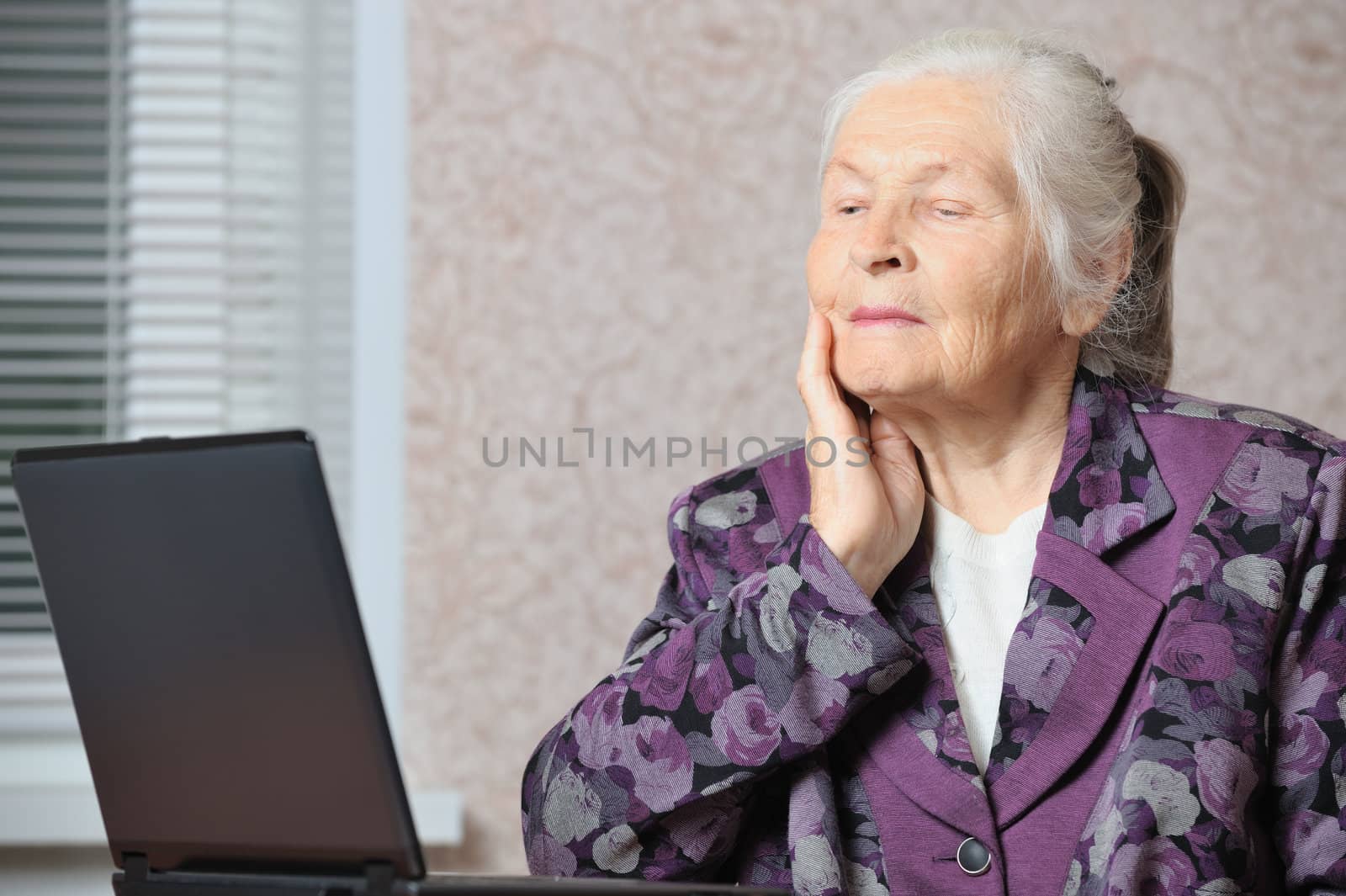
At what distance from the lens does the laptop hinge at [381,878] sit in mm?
854

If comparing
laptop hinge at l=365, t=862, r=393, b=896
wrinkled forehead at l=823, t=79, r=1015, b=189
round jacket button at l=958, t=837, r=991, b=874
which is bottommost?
round jacket button at l=958, t=837, r=991, b=874

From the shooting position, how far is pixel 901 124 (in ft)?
4.35

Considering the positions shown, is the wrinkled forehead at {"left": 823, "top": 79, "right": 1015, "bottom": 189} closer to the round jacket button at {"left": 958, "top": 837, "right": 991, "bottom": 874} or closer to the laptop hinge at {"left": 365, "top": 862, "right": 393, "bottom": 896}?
the round jacket button at {"left": 958, "top": 837, "right": 991, "bottom": 874}

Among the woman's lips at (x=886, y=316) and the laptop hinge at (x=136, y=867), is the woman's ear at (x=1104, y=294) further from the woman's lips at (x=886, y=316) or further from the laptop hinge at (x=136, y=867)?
the laptop hinge at (x=136, y=867)

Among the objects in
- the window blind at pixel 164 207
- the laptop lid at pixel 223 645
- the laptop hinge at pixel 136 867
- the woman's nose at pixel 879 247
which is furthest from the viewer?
the window blind at pixel 164 207

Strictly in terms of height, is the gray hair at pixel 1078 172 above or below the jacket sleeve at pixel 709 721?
above

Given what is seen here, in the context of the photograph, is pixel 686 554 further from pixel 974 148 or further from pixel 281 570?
pixel 281 570

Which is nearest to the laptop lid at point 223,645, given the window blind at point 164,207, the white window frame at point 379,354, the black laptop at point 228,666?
the black laptop at point 228,666

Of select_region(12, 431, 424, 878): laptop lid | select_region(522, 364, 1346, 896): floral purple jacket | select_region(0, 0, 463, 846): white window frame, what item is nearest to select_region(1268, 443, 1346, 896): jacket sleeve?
select_region(522, 364, 1346, 896): floral purple jacket

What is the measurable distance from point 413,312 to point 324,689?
143 centimetres

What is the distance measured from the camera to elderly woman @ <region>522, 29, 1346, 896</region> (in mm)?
1185

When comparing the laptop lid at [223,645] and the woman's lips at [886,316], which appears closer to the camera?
the laptop lid at [223,645]

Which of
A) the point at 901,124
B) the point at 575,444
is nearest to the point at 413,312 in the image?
the point at 575,444

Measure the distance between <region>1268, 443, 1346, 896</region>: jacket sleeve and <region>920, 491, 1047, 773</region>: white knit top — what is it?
0.84 feet
